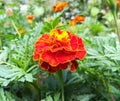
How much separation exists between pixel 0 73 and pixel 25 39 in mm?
153

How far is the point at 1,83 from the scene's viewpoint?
90 cm

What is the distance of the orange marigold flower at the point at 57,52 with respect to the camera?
0.87 m

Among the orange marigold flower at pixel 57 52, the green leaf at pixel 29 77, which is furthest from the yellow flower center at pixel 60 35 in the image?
the green leaf at pixel 29 77

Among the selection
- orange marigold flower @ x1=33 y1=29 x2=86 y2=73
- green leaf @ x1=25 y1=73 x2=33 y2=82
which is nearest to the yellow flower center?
orange marigold flower @ x1=33 y1=29 x2=86 y2=73

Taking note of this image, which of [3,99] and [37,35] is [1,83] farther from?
[37,35]

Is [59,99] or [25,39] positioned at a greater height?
[25,39]

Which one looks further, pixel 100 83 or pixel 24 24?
pixel 24 24

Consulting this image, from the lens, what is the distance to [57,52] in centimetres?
89

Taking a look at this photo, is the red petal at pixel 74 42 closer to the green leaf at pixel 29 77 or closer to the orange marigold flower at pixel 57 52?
the orange marigold flower at pixel 57 52

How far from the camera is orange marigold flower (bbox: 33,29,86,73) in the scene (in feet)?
2.85

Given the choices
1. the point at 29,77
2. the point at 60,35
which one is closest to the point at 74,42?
the point at 60,35

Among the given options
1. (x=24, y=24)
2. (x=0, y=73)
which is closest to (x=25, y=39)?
(x=0, y=73)

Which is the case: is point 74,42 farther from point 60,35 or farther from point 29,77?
point 29,77

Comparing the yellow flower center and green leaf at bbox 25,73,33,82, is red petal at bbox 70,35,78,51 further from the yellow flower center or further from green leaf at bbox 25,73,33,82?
green leaf at bbox 25,73,33,82
